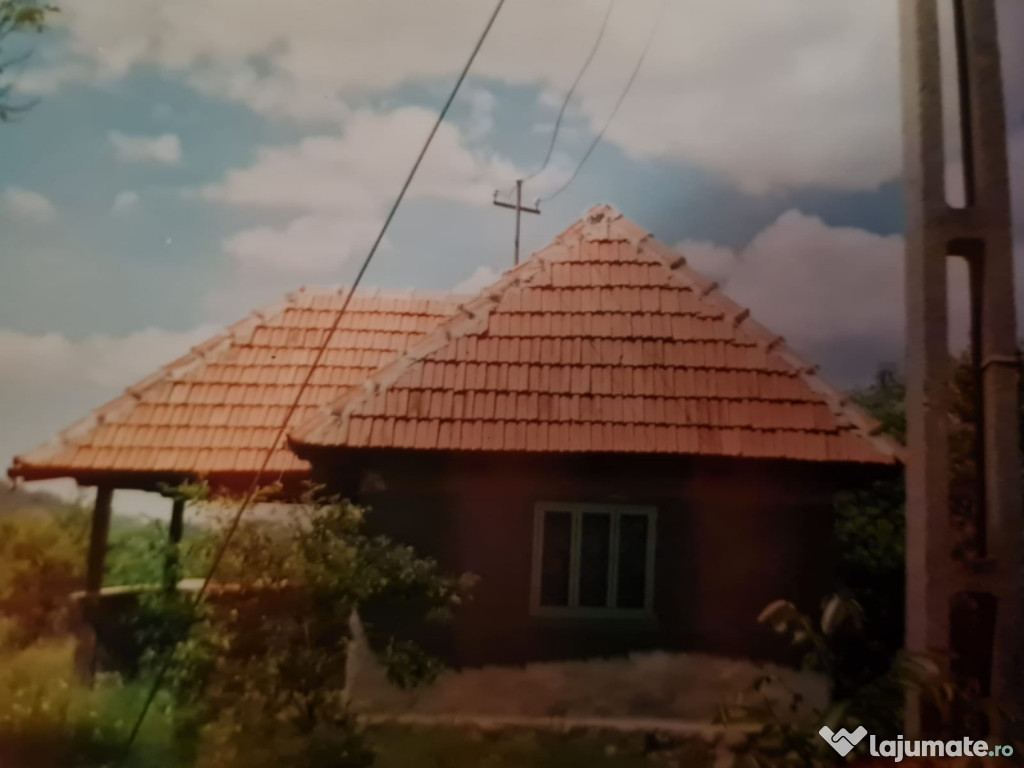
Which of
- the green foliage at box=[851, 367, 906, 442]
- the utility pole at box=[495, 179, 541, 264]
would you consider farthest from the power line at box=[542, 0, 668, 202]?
the green foliage at box=[851, 367, 906, 442]

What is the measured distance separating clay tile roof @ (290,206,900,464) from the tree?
99 centimetres

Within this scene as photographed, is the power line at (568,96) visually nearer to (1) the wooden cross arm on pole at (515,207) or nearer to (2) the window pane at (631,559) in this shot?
(1) the wooden cross arm on pole at (515,207)

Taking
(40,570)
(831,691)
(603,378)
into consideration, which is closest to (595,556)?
(603,378)

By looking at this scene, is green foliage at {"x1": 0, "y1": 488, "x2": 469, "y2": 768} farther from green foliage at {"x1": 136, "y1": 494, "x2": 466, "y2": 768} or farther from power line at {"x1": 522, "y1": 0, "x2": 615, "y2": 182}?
power line at {"x1": 522, "y1": 0, "x2": 615, "y2": 182}

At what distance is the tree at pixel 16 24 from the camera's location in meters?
1.88

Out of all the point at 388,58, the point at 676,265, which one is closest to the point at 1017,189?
the point at 676,265

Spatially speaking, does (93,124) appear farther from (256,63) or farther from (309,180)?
(309,180)

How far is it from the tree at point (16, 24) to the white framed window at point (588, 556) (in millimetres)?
1488

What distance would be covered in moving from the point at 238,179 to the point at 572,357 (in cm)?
84

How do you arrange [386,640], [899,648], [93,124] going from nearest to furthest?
1. [899,648]
2. [386,640]
3. [93,124]

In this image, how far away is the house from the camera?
5.80 feet

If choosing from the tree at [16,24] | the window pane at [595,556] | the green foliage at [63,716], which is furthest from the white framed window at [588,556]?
the tree at [16,24]

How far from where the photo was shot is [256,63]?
187cm

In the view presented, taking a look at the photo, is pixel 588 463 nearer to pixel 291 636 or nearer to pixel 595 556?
pixel 595 556
